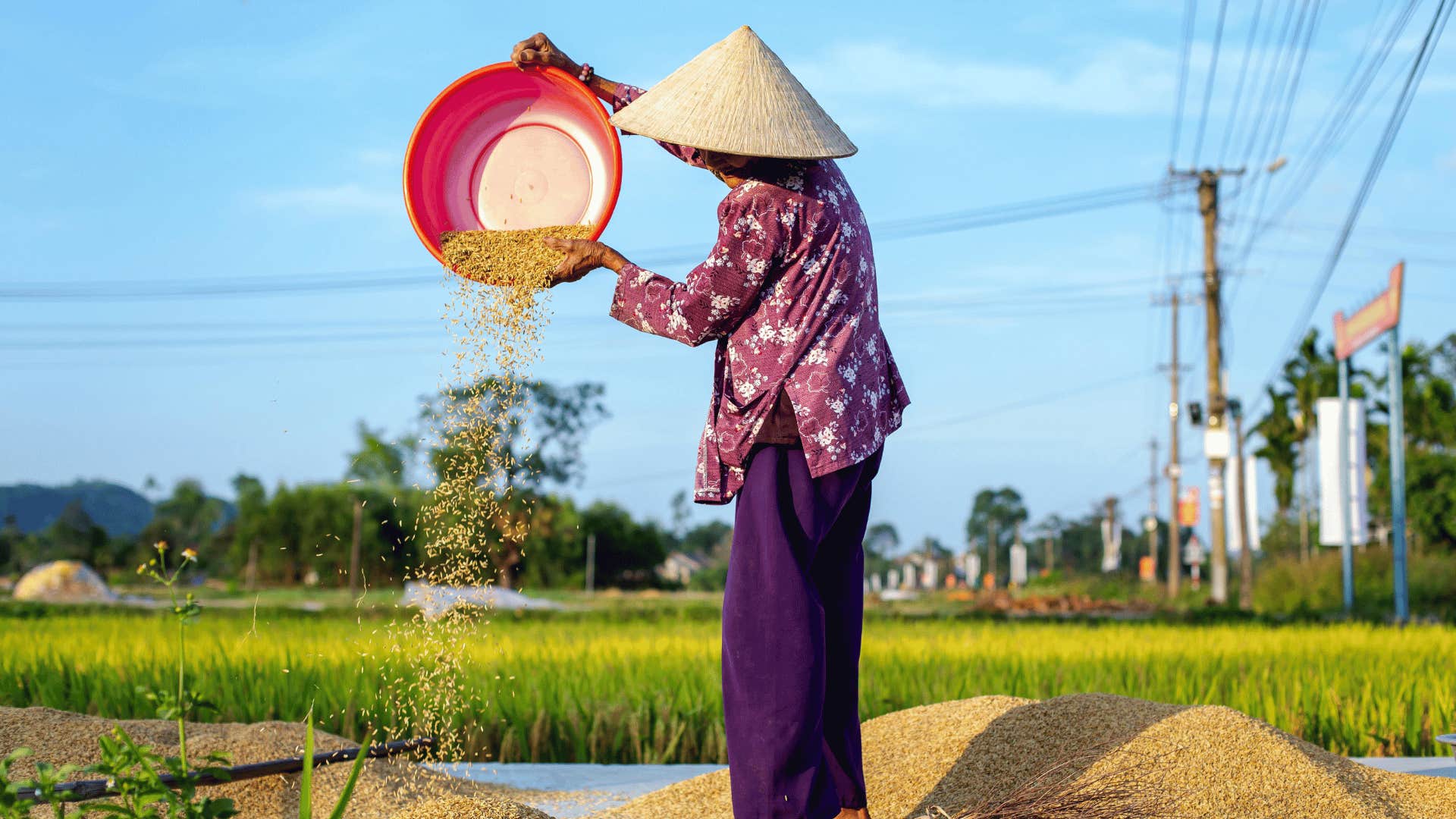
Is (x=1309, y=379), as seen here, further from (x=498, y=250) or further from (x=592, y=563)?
(x=498, y=250)

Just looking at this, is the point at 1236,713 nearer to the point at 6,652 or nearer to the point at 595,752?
the point at 595,752

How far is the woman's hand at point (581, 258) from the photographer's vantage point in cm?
253

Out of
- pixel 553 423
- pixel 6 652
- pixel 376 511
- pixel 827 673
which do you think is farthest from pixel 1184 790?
pixel 376 511

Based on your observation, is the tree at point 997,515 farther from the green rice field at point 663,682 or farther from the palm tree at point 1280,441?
the green rice field at point 663,682

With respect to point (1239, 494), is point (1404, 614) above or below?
below

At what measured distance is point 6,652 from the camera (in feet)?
19.1

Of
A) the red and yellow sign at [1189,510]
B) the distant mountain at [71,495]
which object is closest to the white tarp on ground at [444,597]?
the red and yellow sign at [1189,510]

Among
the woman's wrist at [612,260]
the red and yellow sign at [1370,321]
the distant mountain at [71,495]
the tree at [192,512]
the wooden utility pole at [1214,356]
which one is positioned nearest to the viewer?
the woman's wrist at [612,260]

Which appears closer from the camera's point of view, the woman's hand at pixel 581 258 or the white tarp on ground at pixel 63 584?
the woman's hand at pixel 581 258

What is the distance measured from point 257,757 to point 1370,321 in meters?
13.1

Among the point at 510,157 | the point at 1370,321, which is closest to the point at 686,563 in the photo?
the point at 1370,321

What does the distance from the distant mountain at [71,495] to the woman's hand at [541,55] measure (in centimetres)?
12923

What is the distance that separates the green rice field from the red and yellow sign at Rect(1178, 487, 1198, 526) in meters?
22.5

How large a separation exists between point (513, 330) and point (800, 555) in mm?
914
